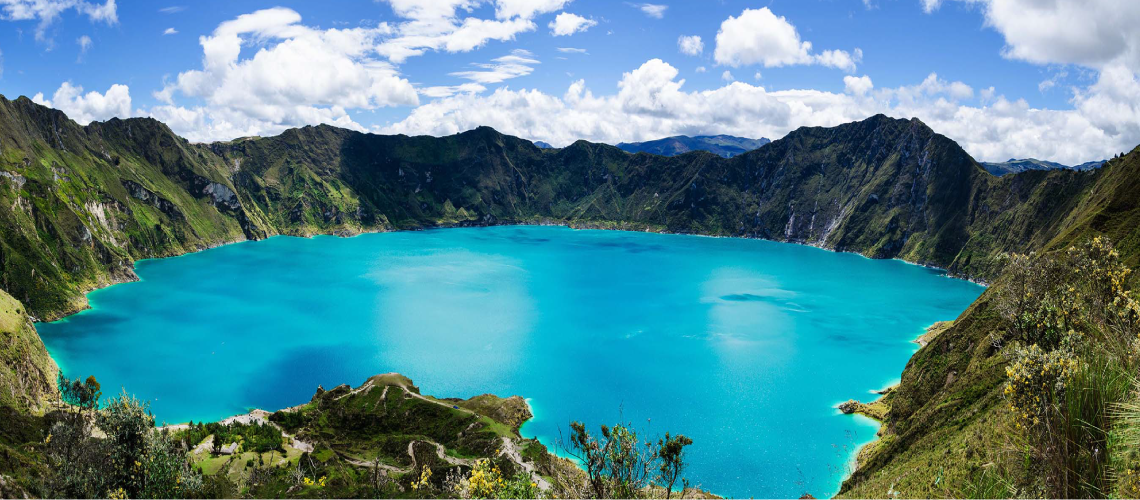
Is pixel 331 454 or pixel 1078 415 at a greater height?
pixel 1078 415

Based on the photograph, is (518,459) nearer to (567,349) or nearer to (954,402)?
(954,402)

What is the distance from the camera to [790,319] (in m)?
140

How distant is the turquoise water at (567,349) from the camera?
80.4m

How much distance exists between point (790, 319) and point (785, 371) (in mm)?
40739

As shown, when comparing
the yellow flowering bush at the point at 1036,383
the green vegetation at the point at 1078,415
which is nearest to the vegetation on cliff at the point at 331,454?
the green vegetation at the point at 1078,415

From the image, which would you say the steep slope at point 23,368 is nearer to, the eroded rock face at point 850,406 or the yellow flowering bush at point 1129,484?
the yellow flowering bush at point 1129,484

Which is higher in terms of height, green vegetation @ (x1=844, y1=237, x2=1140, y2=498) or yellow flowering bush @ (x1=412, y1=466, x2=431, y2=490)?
green vegetation @ (x1=844, y1=237, x2=1140, y2=498)

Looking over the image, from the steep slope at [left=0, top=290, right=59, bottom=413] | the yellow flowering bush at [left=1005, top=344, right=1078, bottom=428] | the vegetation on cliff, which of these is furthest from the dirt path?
the steep slope at [left=0, top=290, right=59, bottom=413]

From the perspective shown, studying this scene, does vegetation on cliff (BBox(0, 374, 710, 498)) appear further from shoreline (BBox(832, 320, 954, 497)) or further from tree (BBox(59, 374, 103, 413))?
shoreline (BBox(832, 320, 954, 497))

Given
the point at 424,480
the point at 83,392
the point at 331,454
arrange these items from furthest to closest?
the point at 83,392, the point at 331,454, the point at 424,480

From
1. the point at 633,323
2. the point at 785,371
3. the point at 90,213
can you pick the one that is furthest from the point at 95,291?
the point at 785,371

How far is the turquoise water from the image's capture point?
80438 millimetres

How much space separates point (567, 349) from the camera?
11488 cm

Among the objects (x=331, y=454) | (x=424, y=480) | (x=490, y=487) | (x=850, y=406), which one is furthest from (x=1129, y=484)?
(x=850, y=406)
